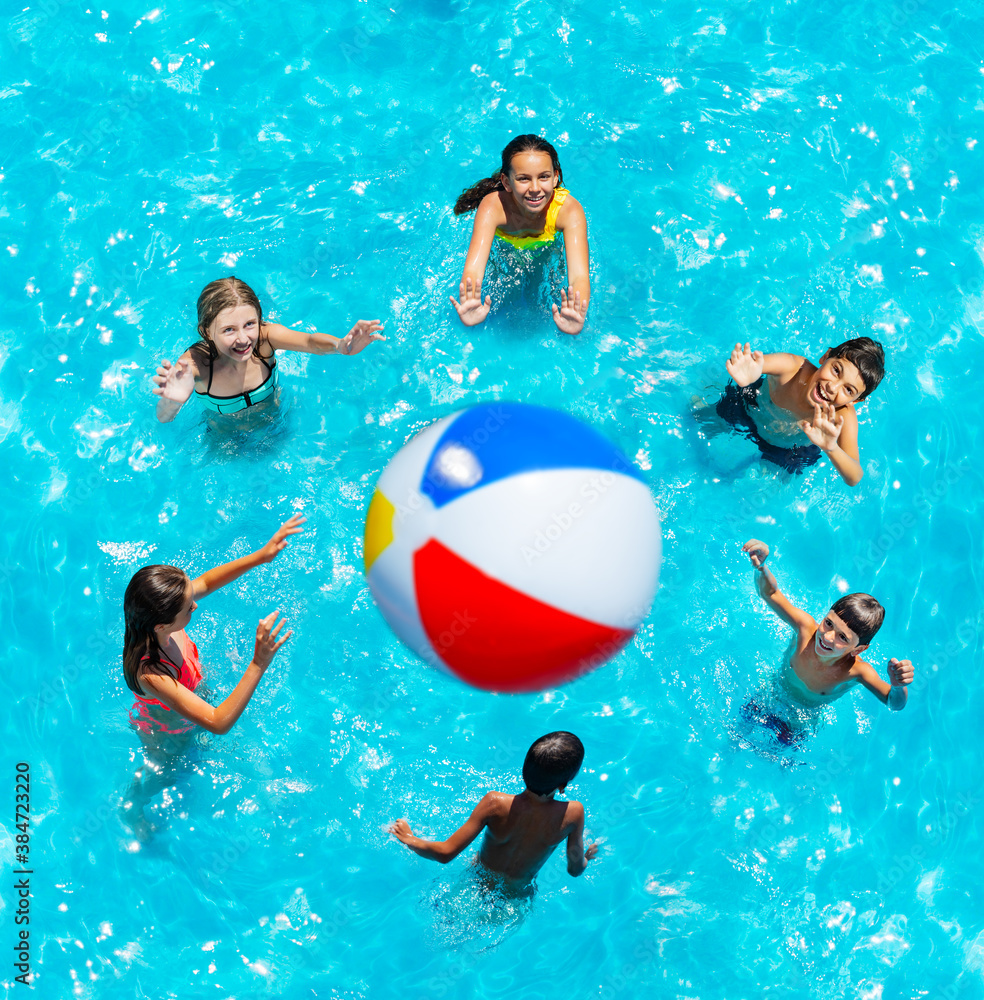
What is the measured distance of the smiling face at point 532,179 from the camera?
6.57 m

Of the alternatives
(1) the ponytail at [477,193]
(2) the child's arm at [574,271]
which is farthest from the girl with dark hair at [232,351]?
(1) the ponytail at [477,193]

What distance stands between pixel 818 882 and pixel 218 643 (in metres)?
4.53

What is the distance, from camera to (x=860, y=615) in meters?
5.84

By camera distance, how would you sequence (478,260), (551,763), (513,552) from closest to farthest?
1. (513,552)
2. (551,763)
3. (478,260)

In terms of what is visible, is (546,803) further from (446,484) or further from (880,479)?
(880,479)

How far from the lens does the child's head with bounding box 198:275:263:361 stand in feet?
20.2

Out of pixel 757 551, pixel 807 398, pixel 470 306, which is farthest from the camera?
pixel 807 398

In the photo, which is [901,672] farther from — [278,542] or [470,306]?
[278,542]

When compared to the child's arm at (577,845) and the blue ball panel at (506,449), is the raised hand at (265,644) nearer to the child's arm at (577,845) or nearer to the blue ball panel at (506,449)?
the blue ball panel at (506,449)

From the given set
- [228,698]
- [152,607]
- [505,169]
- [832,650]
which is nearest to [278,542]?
[152,607]

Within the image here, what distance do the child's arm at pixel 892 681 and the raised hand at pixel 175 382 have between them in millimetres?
4862

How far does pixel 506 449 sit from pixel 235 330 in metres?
2.41

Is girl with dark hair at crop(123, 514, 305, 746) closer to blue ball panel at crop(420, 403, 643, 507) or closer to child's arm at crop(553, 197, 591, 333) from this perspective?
blue ball panel at crop(420, 403, 643, 507)

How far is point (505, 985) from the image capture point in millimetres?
6223
